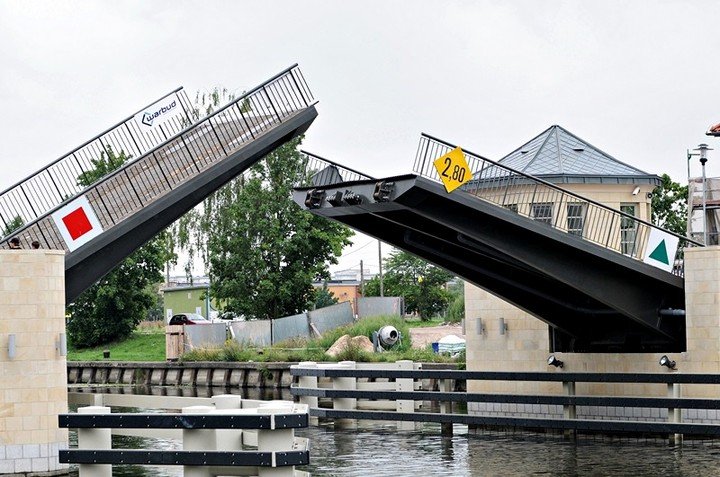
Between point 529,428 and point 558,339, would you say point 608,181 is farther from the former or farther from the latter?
point 529,428

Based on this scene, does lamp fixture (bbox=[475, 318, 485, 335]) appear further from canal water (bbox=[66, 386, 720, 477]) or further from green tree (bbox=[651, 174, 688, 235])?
green tree (bbox=[651, 174, 688, 235])

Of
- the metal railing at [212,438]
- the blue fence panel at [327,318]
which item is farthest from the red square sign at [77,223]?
the blue fence panel at [327,318]

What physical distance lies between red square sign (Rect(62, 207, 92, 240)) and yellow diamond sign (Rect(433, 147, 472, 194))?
5106mm

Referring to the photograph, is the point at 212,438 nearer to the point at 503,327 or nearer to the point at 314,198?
the point at 314,198

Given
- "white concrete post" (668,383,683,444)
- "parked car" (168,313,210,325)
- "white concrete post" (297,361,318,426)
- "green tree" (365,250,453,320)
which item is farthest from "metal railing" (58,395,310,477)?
"green tree" (365,250,453,320)

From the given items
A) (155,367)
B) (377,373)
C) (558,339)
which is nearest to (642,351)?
(558,339)

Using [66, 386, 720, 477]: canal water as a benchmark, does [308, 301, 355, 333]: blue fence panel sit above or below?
above

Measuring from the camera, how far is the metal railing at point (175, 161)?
18344 mm

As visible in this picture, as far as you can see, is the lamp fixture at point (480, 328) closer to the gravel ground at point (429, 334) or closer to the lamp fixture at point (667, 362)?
the lamp fixture at point (667, 362)

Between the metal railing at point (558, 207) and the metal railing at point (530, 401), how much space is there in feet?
7.24

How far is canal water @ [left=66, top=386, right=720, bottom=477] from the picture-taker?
658 inches

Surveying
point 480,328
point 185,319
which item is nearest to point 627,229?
point 480,328

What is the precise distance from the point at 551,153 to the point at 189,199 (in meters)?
7.43

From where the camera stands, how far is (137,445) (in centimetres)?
2088
